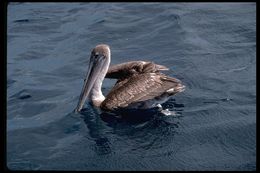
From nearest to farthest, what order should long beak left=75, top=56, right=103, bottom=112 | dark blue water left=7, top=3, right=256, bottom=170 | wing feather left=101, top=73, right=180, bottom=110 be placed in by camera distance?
1. dark blue water left=7, top=3, right=256, bottom=170
2. wing feather left=101, top=73, right=180, bottom=110
3. long beak left=75, top=56, right=103, bottom=112

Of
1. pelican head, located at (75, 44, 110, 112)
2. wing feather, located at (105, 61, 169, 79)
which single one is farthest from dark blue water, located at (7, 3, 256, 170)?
wing feather, located at (105, 61, 169, 79)

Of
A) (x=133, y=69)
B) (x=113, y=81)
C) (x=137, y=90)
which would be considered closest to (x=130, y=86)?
(x=137, y=90)

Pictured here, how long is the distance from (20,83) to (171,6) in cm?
618

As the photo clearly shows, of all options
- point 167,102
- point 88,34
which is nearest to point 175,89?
point 167,102

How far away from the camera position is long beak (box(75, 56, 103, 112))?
8.14 meters

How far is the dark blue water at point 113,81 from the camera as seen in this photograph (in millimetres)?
6863

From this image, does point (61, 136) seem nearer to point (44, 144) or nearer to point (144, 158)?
point (44, 144)

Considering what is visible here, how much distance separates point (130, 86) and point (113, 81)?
2.27m

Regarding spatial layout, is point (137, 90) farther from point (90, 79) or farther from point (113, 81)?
point (113, 81)

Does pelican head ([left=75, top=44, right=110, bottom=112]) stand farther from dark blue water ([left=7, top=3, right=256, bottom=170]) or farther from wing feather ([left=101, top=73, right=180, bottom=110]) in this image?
wing feather ([left=101, top=73, right=180, bottom=110])

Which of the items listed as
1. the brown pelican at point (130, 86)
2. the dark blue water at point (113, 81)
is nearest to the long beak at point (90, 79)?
the brown pelican at point (130, 86)

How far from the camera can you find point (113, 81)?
33.7 feet

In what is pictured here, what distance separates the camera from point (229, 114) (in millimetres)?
7930

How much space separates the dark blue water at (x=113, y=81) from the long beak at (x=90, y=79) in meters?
0.35
